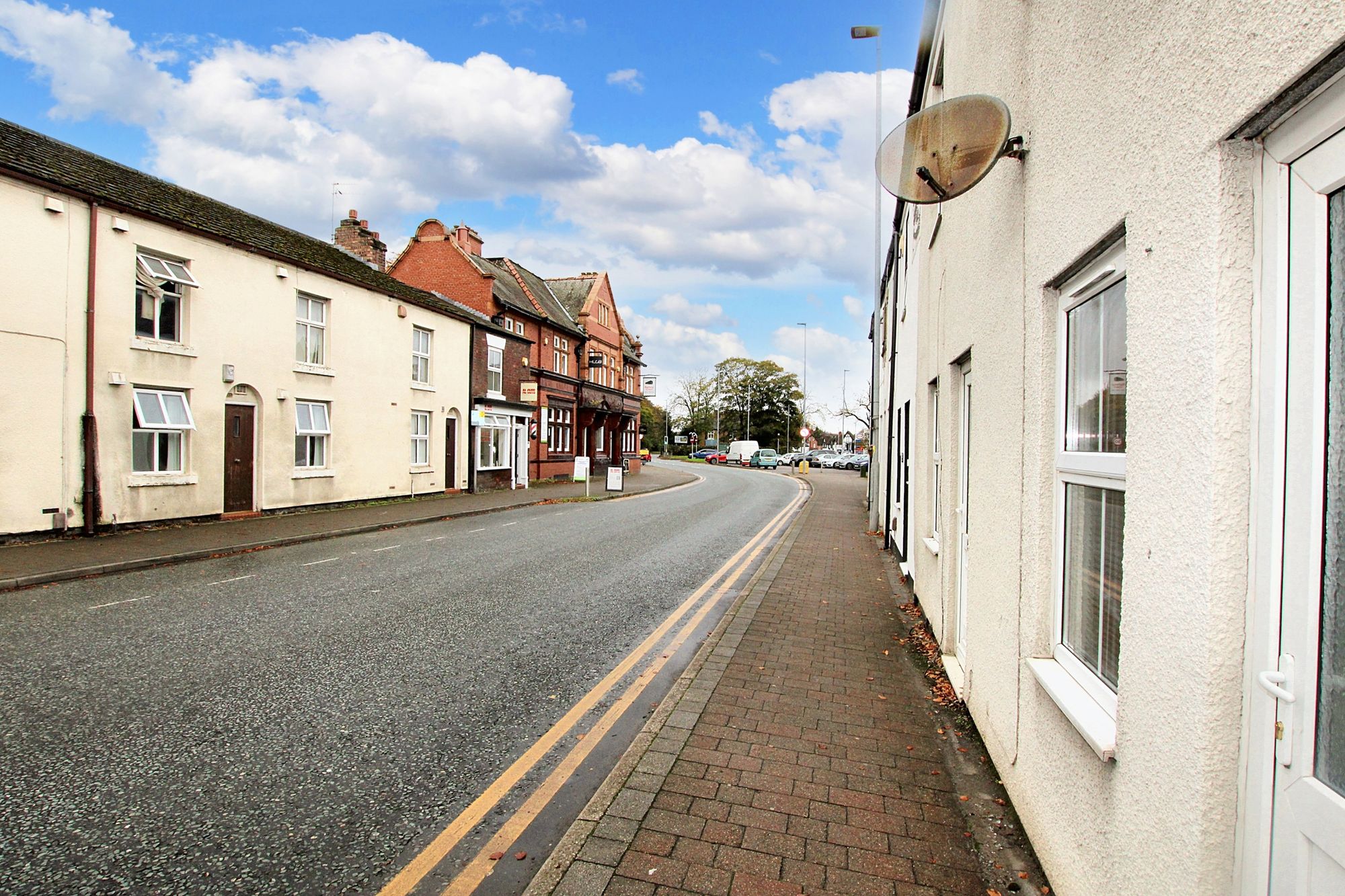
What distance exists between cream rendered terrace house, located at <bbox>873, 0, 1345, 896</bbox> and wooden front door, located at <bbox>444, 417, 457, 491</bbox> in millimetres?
21631

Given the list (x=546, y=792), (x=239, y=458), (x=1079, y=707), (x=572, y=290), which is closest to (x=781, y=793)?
(x=546, y=792)

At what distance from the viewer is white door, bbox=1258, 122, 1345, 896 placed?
140cm

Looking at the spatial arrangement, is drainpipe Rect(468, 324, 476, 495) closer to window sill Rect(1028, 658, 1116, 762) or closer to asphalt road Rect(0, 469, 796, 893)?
asphalt road Rect(0, 469, 796, 893)

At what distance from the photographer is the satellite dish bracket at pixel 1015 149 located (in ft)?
10.7

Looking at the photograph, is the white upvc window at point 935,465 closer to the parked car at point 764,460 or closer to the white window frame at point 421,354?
the white window frame at point 421,354

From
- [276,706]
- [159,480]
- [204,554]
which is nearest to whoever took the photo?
[276,706]

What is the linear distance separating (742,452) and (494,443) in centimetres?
3257

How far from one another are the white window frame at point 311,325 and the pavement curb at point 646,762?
572 inches

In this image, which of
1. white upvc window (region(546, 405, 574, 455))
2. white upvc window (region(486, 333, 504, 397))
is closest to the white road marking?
white upvc window (region(486, 333, 504, 397))

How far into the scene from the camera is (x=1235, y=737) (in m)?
1.64

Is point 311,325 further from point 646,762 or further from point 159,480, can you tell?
point 646,762

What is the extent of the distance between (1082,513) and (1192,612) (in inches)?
42.2

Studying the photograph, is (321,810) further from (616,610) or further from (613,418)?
(613,418)

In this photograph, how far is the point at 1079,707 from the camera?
2.52 meters
